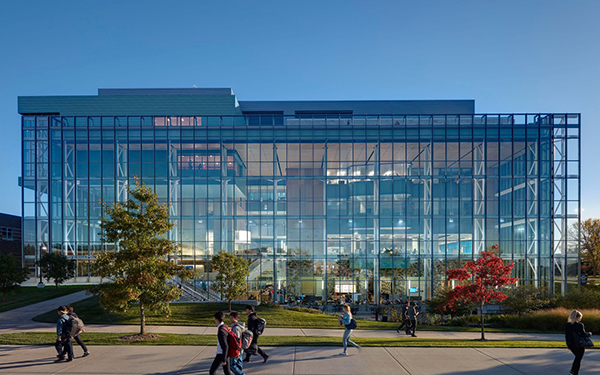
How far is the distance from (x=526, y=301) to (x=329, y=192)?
16990 millimetres

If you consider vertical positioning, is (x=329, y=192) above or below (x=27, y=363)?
above

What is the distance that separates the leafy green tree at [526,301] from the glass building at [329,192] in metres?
8.06

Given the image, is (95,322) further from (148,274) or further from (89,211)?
(89,211)

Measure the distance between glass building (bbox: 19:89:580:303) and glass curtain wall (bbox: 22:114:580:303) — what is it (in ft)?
0.31

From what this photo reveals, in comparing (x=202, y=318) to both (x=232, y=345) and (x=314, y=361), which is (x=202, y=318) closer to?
(x=314, y=361)

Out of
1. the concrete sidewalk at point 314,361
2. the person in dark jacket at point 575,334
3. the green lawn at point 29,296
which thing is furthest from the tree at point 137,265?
the green lawn at point 29,296

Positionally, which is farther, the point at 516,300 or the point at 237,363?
the point at 516,300

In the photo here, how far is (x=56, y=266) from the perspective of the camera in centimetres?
3391

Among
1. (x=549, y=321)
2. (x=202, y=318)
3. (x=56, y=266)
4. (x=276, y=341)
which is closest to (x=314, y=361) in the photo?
(x=276, y=341)

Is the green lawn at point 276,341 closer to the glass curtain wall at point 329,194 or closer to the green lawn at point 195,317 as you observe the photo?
the green lawn at point 195,317

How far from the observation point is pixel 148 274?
16.7 meters

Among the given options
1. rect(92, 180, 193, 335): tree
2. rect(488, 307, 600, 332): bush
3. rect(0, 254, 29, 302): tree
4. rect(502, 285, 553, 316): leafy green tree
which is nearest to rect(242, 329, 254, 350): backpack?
rect(92, 180, 193, 335): tree

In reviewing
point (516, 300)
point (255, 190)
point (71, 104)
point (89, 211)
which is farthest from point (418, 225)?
point (71, 104)

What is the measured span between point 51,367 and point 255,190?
26.4m
